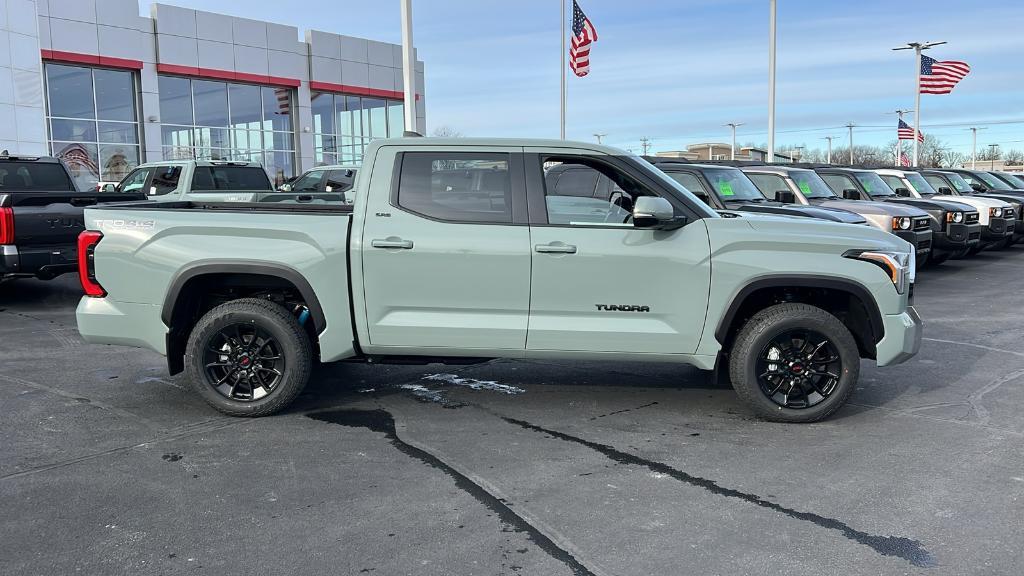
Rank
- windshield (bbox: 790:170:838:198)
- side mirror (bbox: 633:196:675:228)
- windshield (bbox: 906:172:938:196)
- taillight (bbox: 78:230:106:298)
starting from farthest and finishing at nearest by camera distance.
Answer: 1. windshield (bbox: 906:172:938:196)
2. windshield (bbox: 790:170:838:198)
3. taillight (bbox: 78:230:106:298)
4. side mirror (bbox: 633:196:675:228)

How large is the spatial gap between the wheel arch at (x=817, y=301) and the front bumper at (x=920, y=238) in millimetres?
7787

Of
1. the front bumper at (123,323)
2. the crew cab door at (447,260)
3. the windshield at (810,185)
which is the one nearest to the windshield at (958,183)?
the windshield at (810,185)

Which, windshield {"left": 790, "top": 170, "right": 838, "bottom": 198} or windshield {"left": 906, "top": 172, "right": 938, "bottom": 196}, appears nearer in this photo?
windshield {"left": 790, "top": 170, "right": 838, "bottom": 198}

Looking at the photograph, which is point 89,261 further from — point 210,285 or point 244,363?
point 244,363

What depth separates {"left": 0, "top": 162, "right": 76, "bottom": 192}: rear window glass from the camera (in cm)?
1202

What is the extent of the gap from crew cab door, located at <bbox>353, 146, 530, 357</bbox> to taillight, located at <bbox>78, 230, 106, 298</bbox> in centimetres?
183

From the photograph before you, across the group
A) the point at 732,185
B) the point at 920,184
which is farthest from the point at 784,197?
the point at 920,184

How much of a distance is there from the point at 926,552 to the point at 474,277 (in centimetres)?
302

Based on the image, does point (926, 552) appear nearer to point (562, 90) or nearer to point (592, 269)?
point (592, 269)

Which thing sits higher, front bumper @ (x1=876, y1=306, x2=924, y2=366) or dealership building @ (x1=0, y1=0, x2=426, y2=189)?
dealership building @ (x1=0, y1=0, x2=426, y2=189)

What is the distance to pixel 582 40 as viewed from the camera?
2825 cm

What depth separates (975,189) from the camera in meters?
21.2

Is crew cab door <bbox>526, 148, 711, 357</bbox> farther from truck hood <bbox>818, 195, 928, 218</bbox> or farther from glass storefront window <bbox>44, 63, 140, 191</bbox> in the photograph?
glass storefront window <bbox>44, 63, 140, 191</bbox>

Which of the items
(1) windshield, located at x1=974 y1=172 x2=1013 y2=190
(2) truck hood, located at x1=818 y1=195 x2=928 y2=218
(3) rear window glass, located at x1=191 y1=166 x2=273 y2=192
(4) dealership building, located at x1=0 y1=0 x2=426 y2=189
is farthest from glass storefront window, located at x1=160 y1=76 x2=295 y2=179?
(2) truck hood, located at x1=818 y1=195 x2=928 y2=218
